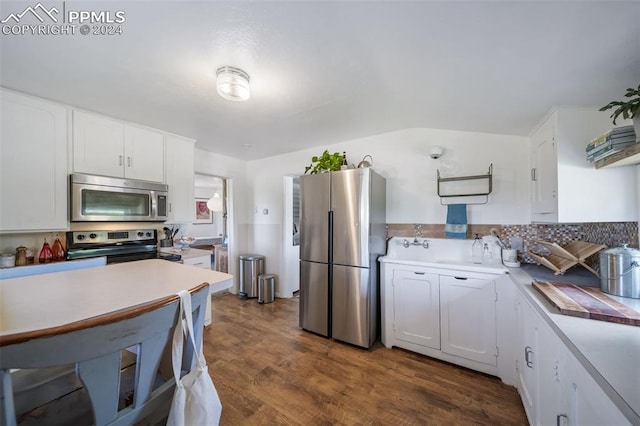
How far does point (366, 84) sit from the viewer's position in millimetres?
1747

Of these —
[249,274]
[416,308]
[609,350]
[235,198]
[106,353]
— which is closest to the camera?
[106,353]

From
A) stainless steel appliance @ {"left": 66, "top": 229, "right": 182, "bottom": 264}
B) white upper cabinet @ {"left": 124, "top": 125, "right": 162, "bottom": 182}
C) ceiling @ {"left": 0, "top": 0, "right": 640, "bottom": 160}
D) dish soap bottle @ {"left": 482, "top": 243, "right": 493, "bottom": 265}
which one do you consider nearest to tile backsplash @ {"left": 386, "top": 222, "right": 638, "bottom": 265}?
dish soap bottle @ {"left": 482, "top": 243, "right": 493, "bottom": 265}

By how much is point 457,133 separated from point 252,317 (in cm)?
330

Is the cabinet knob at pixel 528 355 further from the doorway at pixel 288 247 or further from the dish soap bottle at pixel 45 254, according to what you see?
the dish soap bottle at pixel 45 254

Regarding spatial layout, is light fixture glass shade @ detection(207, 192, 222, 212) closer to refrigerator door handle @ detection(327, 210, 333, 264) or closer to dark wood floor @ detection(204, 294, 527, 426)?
dark wood floor @ detection(204, 294, 527, 426)

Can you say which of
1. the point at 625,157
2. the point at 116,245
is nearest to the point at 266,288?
the point at 116,245

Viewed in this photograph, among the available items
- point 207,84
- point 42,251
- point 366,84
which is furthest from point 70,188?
point 366,84

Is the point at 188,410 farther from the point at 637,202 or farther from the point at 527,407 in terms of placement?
the point at 637,202

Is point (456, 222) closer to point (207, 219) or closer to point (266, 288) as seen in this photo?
point (266, 288)

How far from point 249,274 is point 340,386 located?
92.4 inches

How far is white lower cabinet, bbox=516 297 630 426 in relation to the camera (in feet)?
2.43

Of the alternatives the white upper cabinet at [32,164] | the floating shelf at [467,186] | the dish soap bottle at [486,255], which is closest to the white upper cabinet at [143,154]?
the white upper cabinet at [32,164]

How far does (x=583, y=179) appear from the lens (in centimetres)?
159

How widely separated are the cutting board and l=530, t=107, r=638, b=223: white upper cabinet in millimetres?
522
